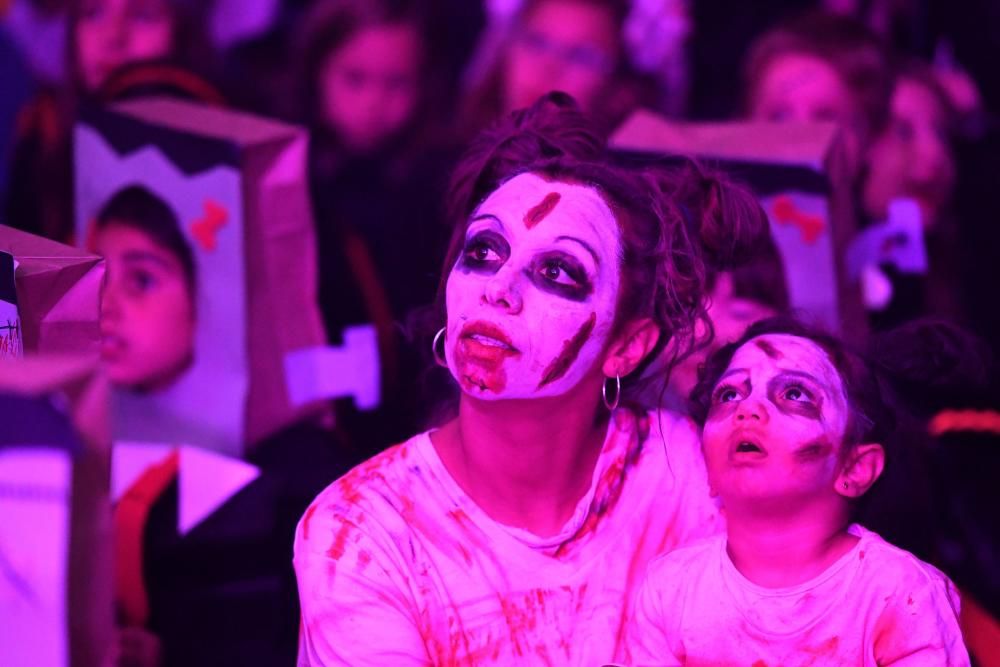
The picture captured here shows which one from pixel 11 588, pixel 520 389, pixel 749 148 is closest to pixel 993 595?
pixel 749 148

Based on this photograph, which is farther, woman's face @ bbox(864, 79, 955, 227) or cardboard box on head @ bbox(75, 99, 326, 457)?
woman's face @ bbox(864, 79, 955, 227)

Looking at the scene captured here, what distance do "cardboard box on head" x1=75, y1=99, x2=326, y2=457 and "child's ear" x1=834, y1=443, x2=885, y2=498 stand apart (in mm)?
857

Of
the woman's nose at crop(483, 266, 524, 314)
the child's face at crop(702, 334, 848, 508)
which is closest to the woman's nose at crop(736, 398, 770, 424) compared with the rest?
the child's face at crop(702, 334, 848, 508)

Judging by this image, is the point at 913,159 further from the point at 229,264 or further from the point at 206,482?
the point at 206,482

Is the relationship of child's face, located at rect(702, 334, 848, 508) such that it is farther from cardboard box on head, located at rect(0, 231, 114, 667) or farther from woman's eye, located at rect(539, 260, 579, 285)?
cardboard box on head, located at rect(0, 231, 114, 667)

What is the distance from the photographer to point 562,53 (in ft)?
8.82

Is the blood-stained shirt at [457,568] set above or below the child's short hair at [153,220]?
below

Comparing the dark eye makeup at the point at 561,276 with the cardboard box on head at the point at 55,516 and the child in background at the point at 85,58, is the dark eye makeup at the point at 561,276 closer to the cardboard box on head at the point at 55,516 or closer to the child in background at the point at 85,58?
the cardboard box on head at the point at 55,516

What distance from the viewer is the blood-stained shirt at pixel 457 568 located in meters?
1.19

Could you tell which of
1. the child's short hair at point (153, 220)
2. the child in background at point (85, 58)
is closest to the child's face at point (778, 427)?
the child's short hair at point (153, 220)

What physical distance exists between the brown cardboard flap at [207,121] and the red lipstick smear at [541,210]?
2.08ft

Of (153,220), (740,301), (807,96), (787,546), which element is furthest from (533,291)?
(807,96)

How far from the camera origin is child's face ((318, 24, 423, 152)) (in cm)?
276

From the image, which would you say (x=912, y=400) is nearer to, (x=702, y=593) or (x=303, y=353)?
(x=702, y=593)
